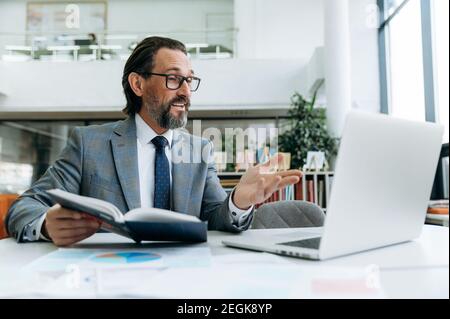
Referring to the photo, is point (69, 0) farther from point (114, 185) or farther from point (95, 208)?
point (95, 208)

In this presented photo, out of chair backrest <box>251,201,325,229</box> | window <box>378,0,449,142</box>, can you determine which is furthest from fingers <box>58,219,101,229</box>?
window <box>378,0,449,142</box>

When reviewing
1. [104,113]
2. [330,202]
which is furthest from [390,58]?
[330,202]

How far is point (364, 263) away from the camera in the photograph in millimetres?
705

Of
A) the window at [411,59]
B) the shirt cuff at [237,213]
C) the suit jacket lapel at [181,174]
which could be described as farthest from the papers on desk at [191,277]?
the window at [411,59]

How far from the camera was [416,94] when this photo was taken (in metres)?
4.09

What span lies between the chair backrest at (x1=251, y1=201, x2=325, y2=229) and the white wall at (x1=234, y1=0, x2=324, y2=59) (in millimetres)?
4575

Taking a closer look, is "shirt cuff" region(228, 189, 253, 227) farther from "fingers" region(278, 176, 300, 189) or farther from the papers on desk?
the papers on desk

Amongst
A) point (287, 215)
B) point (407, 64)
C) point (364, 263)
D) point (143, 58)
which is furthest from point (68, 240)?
point (407, 64)

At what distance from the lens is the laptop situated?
2.16ft

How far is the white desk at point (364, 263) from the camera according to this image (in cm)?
55

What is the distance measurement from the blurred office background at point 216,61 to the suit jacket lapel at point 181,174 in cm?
342

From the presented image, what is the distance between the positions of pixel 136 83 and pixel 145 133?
30cm

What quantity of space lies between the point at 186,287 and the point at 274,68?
5.60m

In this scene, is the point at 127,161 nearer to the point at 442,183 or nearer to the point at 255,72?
the point at 442,183
